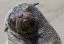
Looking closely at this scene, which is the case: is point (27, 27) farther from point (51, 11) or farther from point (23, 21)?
point (51, 11)

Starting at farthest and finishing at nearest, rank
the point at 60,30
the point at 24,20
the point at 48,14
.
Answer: the point at 48,14 → the point at 60,30 → the point at 24,20

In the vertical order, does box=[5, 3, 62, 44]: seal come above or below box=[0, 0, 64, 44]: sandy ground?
above

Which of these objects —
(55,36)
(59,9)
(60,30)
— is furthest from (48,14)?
(55,36)

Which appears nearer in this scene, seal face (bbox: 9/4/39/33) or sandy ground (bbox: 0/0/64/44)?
seal face (bbox: 9/4/39/33)

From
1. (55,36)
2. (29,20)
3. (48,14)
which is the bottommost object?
(48,14)

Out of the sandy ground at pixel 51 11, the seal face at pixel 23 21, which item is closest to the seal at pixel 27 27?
the seal face at pixel 23 21

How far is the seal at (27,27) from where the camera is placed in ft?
2.91

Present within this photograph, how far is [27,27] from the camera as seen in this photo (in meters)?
0.88

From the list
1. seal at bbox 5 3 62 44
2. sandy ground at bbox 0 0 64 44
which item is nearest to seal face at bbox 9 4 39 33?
seal at bbox 5 3 62 44

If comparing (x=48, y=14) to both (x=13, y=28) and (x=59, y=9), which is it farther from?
(x=13, y=28)

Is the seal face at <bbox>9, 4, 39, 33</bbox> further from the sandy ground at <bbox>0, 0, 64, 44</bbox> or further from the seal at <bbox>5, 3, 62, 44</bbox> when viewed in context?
the sandy ground at <bbox>0, 0, 64, 44</bbox>

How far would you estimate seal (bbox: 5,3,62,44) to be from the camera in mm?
887

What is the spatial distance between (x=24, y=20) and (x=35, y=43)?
0.33 ft

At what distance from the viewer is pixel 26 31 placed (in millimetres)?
886
